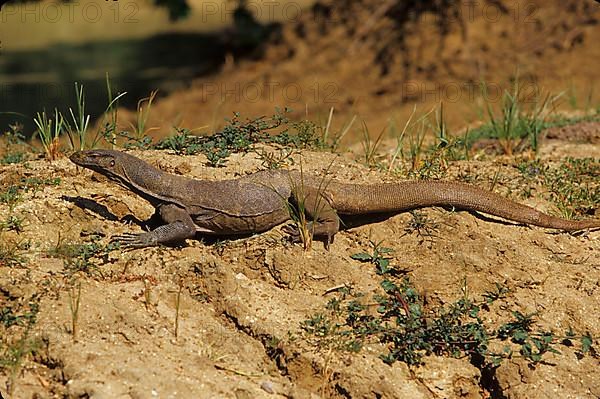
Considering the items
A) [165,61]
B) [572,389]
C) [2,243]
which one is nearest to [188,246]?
[2,243]

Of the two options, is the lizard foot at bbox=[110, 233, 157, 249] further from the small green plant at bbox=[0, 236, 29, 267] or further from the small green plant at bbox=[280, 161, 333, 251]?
the small green plant at bbox=[280, 161, 333, 251]

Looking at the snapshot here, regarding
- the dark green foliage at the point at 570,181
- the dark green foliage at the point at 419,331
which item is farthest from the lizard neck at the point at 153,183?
the dark green foliage at the point at 570,181

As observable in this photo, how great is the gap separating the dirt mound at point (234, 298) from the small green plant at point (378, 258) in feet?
0.17

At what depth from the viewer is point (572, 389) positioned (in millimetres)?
4395

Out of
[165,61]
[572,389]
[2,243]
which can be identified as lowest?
[165,61]

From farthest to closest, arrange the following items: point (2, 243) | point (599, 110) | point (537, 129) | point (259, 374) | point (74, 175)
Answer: point (599, 110) → point (537, 129) → point (74, 175) → point (2, 243) → point (259, 374)

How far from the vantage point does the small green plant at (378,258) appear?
5.05 metres

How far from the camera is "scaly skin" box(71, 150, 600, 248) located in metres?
5.21

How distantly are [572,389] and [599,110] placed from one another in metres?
5.23

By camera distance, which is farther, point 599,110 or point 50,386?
point 599,110

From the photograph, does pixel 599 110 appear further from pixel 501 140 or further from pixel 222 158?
pixel 222 158

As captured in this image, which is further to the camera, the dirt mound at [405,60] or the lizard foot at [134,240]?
the dirt mound at [405,60]

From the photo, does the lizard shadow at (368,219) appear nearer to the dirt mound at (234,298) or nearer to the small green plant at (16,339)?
the dirt mound at (234,298)

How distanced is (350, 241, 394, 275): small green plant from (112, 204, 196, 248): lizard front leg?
1.11 meters
